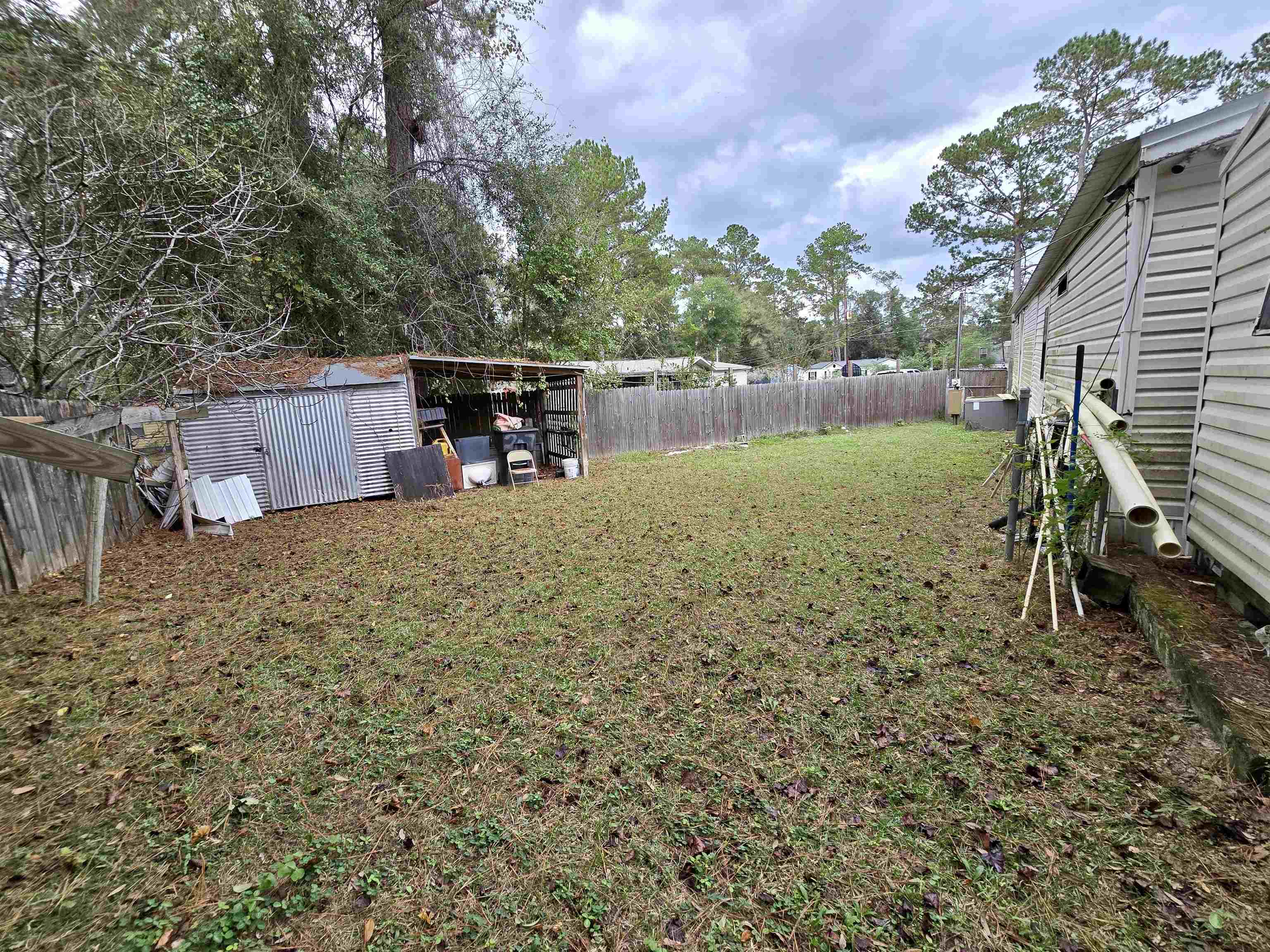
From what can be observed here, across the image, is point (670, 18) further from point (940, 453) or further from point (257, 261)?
point (940, 453)

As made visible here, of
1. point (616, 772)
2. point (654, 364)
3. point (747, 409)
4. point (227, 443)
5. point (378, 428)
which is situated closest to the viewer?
point (616, 772)

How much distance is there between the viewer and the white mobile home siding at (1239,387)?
2492mm

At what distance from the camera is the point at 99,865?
1.88m

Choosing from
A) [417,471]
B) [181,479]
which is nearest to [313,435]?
[417,471]

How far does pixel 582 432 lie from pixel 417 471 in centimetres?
335

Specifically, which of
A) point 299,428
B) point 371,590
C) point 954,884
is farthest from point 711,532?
point 299,428

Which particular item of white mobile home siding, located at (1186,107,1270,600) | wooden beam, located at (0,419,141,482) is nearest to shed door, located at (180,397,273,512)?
wooden beam, located at (0,419,141,482)

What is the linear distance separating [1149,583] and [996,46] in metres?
16.0

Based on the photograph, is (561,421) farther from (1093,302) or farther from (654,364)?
(654,364)

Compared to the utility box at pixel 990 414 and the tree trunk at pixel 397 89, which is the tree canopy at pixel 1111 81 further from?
the tree trunk at pixel 397 89

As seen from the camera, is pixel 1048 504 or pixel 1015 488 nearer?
pixel 1048 504

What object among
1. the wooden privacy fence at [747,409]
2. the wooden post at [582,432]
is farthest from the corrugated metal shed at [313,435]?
the wooden privacy fence at [747,409]

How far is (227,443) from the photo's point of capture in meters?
7.64

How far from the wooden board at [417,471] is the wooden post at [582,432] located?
2862mm
